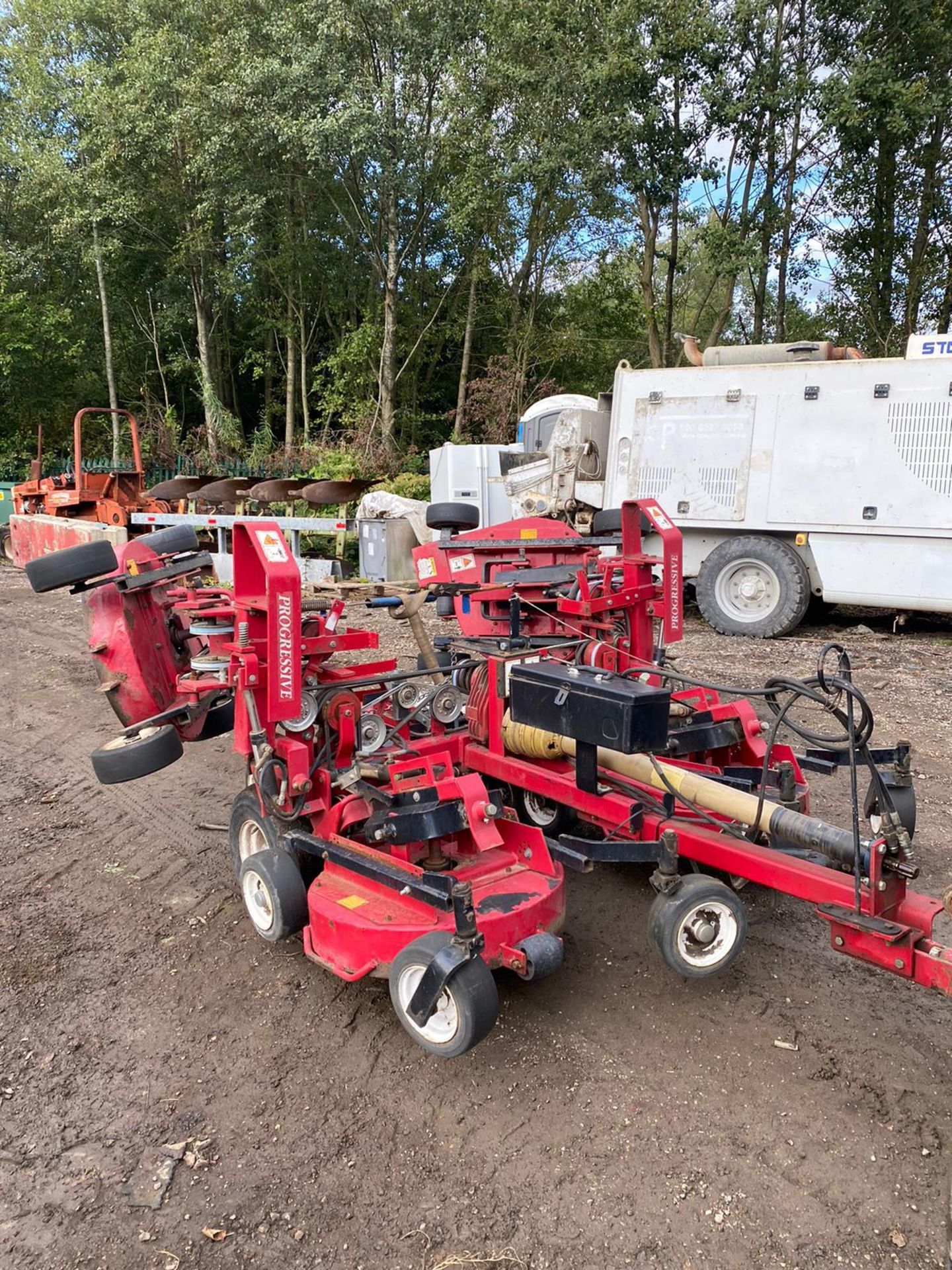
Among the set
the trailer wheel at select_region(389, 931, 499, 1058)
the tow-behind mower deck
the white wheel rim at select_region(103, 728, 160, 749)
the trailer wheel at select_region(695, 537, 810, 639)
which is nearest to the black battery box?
the tow-behind mower deck

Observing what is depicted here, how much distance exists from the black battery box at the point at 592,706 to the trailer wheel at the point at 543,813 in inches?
43.8

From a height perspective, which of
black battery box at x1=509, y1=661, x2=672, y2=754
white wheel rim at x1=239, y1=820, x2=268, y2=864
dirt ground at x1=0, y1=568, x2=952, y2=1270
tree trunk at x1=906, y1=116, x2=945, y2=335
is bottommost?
dirt ground at x1=0, y1=568, x2=952, y2=1270

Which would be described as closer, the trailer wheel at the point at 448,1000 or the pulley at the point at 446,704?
the trailer wheel at the point at 448,1000

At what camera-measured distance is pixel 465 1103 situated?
2746mm

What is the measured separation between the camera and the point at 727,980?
3.36 meters

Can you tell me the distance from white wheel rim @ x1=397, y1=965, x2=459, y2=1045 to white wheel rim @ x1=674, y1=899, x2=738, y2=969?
0.73 meters

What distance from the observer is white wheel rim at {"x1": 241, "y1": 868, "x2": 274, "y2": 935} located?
137 inches

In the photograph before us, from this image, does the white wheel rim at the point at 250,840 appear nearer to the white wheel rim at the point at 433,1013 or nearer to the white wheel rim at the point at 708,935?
the white wheel rim at the point at 433,1013

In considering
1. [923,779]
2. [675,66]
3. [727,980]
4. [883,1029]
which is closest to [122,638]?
[727,980]

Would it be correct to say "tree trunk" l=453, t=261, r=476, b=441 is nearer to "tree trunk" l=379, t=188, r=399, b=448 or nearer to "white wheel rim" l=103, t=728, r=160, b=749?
"tree trunk" l=379, t=188, r=399, b=448

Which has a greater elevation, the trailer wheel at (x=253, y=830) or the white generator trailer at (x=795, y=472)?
the white generator trailer at (x=795, y=472)

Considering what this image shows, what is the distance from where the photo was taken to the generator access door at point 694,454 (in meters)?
9.58

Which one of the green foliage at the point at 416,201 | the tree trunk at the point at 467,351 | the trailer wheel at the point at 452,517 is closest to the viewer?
the trailer wheel at the point at 452,517

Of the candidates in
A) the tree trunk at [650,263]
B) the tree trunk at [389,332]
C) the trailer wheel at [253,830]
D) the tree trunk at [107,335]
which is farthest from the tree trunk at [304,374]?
the trailer wheel at [253,830]
